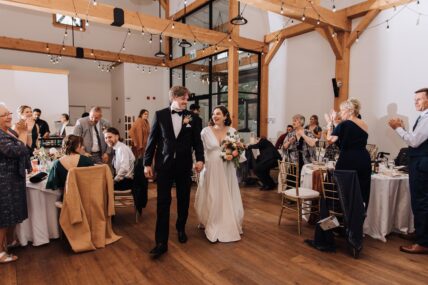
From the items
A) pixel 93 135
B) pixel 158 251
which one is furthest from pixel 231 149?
pixel 93 135

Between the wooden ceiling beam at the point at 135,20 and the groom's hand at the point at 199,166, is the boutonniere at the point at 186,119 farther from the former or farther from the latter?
the wooden ceiling beam at the point at 135,20

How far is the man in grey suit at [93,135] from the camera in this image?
433 centimetres

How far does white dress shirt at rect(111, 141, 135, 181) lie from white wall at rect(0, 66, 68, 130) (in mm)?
5416

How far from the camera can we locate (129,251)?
10.3 feet

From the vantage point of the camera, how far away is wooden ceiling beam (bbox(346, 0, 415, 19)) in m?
5.48

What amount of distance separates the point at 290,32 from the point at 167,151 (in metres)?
5.80

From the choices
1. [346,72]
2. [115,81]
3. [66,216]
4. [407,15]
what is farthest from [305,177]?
[115,81]

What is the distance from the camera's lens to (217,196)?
3.44m

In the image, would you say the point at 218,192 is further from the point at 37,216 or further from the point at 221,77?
the point at 221,77

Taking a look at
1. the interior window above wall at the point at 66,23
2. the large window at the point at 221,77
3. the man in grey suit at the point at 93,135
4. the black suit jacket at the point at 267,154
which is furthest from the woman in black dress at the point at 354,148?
the interior window above wall at the point at 66,23

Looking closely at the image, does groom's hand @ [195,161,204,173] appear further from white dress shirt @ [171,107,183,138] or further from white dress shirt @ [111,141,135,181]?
white dress shirt @ [111,141,135,181]

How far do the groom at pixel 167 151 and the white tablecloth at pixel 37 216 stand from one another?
131 cm

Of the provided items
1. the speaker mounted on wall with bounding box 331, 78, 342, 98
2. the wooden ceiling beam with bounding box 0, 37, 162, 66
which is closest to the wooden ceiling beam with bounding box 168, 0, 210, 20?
the wooden ceiling beam with bounding box 0, 37, 162, 66

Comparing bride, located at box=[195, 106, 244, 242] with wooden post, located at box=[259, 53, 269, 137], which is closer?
bride, located at box=[195, 106, 244, 242]
